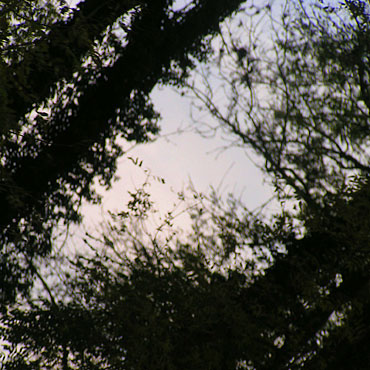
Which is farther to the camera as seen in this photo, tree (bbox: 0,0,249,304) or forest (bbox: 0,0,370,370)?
tree (bbox: 0,0,249,304)

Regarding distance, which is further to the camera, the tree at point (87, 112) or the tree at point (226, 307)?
the tree at point (87, 112)

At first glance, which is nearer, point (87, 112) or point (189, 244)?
point (189, 244)

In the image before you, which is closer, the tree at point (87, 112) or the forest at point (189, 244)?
the forest at point (189, 244)

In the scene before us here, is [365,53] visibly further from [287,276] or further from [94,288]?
[94,288]

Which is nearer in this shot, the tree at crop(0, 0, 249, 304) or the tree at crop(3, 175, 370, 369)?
the tree at crop(3, 175, 370, 369)

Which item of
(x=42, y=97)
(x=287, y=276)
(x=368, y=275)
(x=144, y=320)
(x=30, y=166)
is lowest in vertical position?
(x=368, y=275)

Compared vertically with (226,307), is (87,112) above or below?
above

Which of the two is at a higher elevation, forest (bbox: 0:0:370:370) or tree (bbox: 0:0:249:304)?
tree (bbox: 0:0:249:304)

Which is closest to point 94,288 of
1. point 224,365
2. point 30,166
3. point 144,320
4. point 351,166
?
point 144,320

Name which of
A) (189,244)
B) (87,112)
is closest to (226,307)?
(189,244)

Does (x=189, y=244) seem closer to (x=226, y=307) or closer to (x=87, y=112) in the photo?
(x=226, y=307)

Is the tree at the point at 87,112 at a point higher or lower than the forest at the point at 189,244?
higher

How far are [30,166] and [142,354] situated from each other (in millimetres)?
6021

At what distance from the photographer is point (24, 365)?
7.07m
